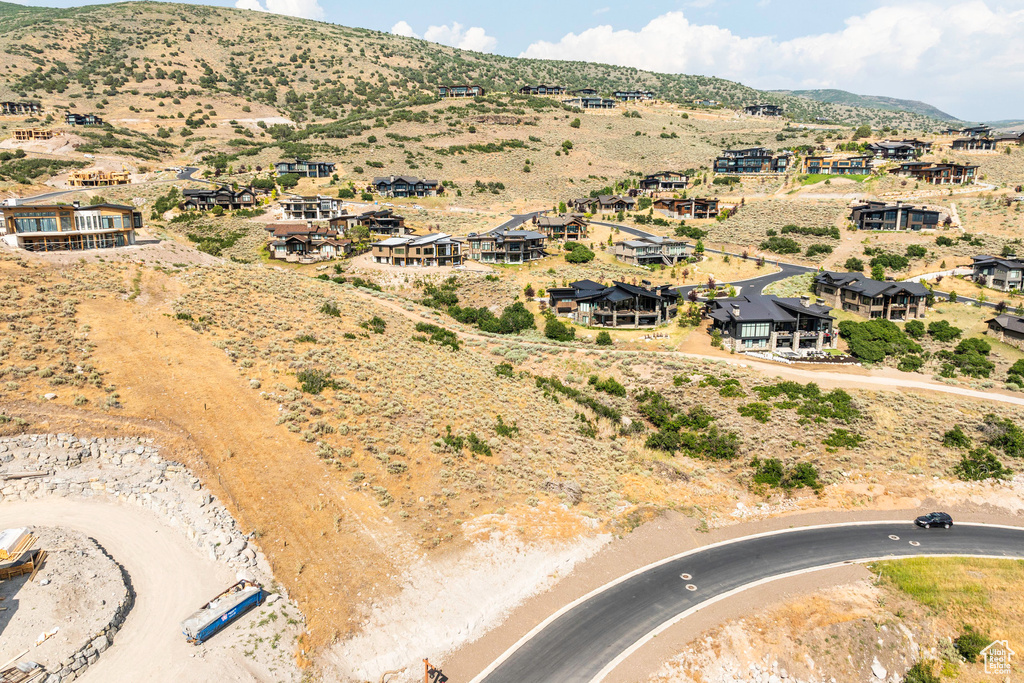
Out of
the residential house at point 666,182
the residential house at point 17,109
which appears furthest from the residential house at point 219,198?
the residential house at point 666,182

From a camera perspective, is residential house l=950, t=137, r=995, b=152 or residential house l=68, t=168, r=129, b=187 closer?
residential house l=68, t=168, r=129, b=187

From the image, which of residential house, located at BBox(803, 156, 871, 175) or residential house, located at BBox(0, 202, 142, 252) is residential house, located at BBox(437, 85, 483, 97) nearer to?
Result: residential house, located at BBox(803, 156, 871, 175)

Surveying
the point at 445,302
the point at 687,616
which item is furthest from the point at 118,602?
the point at 445,302

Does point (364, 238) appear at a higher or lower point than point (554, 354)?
higher

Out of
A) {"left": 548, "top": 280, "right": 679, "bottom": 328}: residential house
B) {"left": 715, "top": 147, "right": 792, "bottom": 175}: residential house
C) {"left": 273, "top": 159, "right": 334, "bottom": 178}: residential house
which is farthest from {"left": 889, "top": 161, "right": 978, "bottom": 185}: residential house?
{"left": 273, "top": 159, "right": 334, "bottom": 178}: residential house

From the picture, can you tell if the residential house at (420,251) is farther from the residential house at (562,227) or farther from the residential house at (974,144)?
the residential house at (974,144)

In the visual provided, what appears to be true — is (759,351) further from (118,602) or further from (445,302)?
(118,602)
